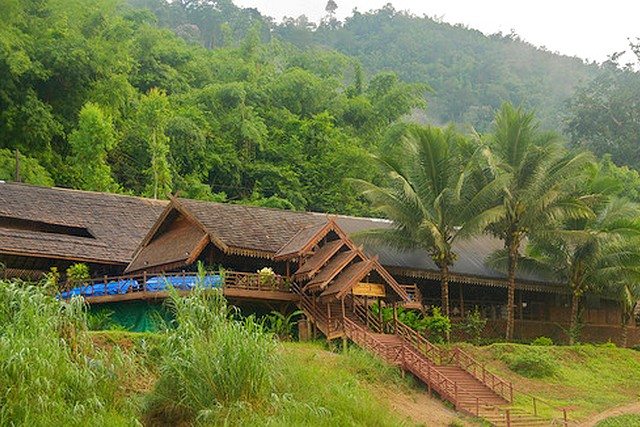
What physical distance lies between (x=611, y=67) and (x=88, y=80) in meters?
38.4

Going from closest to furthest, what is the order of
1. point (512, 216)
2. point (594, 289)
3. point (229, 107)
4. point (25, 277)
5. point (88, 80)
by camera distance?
point (25, 277), point (512, 216), point (594, 289), point (88, 80), point (229, 107)

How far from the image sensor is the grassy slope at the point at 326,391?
14.6 m

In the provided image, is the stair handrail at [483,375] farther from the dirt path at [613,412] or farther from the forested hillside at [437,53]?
the forested hillside at [437,53]

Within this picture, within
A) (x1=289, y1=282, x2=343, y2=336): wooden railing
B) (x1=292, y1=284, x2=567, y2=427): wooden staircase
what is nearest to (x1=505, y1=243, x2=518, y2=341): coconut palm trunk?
(x1=292, y1=284, x2=567, y2=427): wooden staircase

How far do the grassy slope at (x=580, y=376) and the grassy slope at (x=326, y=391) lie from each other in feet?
10.00

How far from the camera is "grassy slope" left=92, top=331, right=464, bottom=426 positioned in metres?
14.6

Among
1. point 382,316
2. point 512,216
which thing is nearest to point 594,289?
point 512,216

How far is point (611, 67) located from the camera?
6106 centimetres

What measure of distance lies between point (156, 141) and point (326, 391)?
2595 centimetres

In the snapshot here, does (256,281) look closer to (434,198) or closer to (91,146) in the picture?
(434,198)

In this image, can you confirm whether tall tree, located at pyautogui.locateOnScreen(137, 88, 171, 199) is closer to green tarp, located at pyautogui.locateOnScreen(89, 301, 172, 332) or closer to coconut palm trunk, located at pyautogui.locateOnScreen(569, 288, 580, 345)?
green tarp, located at pyautogui.locateOnScreen(89, 301, 172, 332)

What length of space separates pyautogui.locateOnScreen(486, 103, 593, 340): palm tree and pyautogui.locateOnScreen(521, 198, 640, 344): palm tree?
29.9 inches

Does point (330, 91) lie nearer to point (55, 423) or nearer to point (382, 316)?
point (382, 316)

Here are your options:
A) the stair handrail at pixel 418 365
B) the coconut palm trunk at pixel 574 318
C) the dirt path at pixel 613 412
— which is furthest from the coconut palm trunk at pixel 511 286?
the stair handrail at pixel 418 365
